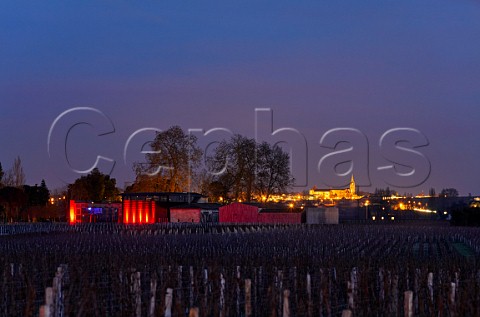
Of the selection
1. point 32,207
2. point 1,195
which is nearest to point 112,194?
point 32,207

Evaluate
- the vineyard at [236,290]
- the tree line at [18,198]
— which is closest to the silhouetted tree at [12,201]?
the tree line at [18,198]

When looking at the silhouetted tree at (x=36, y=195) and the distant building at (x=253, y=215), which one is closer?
the distant building at (x=253, y=215)

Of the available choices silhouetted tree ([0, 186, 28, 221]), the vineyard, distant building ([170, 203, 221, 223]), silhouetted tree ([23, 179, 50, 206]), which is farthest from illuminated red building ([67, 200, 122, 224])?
the vineyard

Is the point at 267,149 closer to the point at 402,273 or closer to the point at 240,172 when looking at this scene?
the point at 240,172

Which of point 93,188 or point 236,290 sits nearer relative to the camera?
point 236,290

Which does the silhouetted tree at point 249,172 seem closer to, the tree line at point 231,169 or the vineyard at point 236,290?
the tree line at point 231,169

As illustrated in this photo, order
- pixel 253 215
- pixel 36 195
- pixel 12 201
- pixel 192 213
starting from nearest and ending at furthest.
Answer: pixel 192 213, pixel 253 215, pixel 12 201, pixel 36 195

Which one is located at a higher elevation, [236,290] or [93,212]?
[93,212]

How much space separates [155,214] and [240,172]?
2497 cm

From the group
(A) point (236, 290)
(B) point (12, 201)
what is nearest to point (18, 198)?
(B) point (12, 201)

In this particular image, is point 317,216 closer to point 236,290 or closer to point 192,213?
point 192,213

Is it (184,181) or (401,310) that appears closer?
(401,310)

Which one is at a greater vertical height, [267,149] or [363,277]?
[267,149]

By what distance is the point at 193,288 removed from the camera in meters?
19.8
